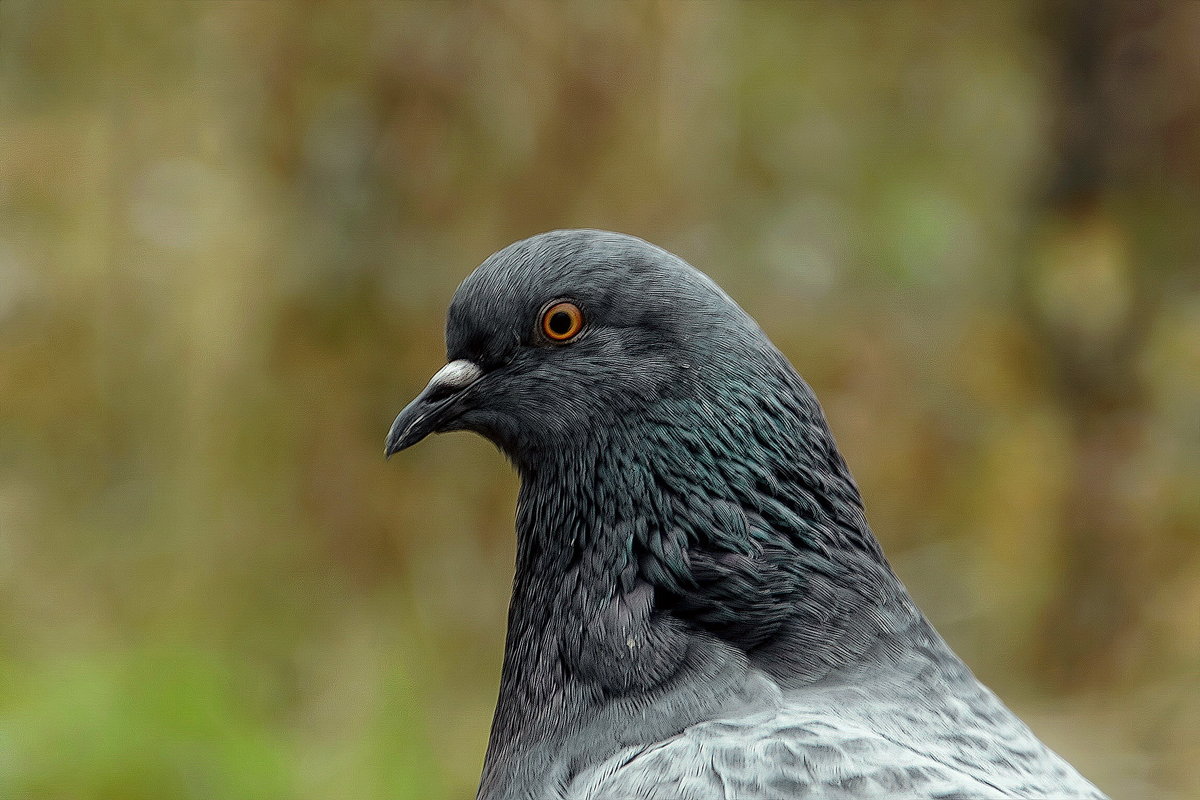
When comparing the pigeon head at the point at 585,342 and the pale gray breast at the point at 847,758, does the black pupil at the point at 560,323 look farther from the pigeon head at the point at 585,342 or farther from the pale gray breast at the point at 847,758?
the pale gray breast at the point at 847,758

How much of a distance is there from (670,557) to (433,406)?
2.52 feet

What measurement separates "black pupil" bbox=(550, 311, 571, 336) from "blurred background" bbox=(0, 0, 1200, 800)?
312cm

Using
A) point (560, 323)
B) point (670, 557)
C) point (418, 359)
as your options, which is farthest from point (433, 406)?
point (418, 359)

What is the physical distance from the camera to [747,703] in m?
2.71

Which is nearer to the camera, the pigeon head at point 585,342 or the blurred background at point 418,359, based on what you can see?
the pigeon head at point 585,342

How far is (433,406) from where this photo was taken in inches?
126

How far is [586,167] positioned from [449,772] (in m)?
3.35

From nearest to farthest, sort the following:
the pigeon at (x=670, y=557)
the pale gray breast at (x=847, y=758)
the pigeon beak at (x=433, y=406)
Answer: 1. the pale gray breast at (x=847, y=758)
2. the pigeon at (x=670, y=557)
3. the pigeon beak at (x=433, y=406)

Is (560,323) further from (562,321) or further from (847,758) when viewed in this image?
(847,758)

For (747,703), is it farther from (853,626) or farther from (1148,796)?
(1148,796)

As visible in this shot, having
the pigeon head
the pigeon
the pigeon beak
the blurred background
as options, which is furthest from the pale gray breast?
the blurred background

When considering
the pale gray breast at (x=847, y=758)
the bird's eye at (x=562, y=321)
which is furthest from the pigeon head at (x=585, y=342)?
the pale gray breast at (x=847, y=758)

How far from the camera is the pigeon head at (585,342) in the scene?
3.04 m

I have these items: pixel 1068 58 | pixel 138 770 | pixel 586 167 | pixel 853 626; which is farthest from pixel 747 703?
pixel 1068 58
